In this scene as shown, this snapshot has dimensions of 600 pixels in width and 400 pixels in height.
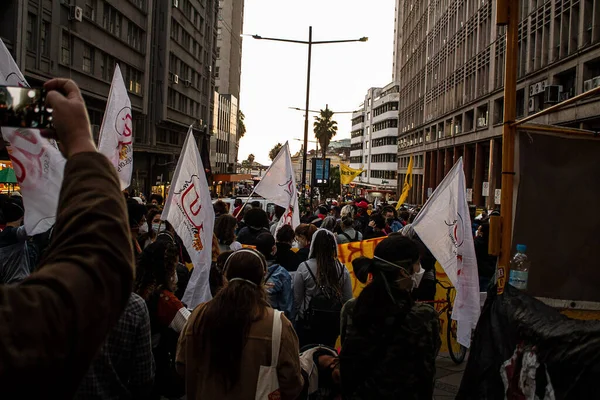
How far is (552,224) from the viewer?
14.7 feet

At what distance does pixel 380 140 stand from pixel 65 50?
277ft

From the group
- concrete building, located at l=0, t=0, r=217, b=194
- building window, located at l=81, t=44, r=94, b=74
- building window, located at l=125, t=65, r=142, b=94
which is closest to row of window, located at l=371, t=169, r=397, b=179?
concrete building, located at l=0, t=0, r=217, b=194

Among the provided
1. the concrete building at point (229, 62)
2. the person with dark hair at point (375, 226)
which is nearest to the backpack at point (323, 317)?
the person with dark hair at point (375, 226)

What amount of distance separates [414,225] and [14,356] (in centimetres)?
631

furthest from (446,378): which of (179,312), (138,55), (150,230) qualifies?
(138,55)

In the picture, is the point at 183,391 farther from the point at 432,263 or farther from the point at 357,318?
the point at 432,263

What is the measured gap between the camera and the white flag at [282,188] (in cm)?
1107

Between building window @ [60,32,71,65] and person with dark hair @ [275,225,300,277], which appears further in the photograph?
building window @ [60,32,71,65]

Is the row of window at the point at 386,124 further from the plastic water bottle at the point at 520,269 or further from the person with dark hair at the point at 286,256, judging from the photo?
the plastic water bottle at the point at 520,269

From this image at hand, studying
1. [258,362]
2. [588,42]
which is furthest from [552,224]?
[588,42]

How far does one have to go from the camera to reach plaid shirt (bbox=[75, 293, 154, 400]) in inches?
125

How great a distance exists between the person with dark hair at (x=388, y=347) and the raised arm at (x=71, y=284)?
234 centimetres

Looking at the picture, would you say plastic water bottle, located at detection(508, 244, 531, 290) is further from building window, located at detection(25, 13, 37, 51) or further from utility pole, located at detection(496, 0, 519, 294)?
building window, located at detection(25, 13, 37, 51)

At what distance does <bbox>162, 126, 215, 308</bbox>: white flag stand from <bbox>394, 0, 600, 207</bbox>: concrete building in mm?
20040
